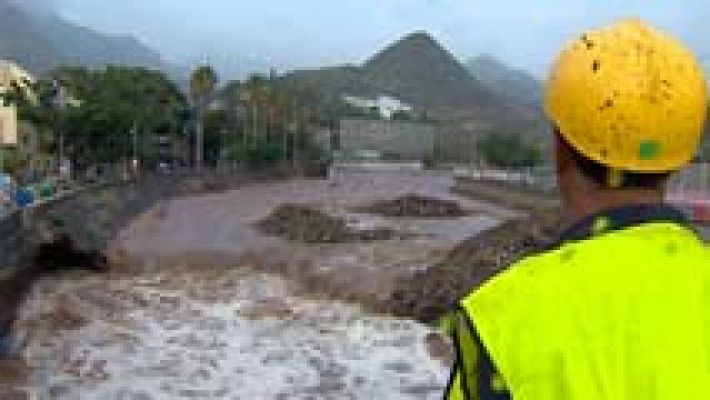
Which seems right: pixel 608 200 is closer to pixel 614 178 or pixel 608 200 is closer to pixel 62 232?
pixel 614 178

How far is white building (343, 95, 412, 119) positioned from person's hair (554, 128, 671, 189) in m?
154

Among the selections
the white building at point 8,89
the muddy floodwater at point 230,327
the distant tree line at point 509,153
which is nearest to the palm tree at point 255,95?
the white building at point 8,89

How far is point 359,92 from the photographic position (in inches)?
7800

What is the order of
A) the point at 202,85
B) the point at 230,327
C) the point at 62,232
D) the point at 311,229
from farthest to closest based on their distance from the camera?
1. the point at 202,85
2. the point at 311,229
3. the point at 62,232
4. the point at 230,327

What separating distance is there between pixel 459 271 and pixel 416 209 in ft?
69.8

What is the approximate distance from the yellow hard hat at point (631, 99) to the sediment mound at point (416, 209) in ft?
126

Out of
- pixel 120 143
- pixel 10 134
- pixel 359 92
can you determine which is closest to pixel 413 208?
pixel 120 143

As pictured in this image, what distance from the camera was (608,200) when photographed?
6.32 ft

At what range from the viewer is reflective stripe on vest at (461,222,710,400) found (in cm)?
153

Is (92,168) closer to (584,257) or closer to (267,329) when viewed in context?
(267,329)

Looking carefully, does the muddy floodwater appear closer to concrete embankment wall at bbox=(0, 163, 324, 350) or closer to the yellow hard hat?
concrete embankment wall at bbox=(0, 163, 324, 350)

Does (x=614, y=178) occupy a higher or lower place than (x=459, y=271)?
higher

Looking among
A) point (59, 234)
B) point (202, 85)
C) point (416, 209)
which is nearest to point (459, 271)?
point (59, 234)

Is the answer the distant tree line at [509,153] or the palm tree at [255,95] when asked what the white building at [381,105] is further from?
the palm tree at [255,95]
